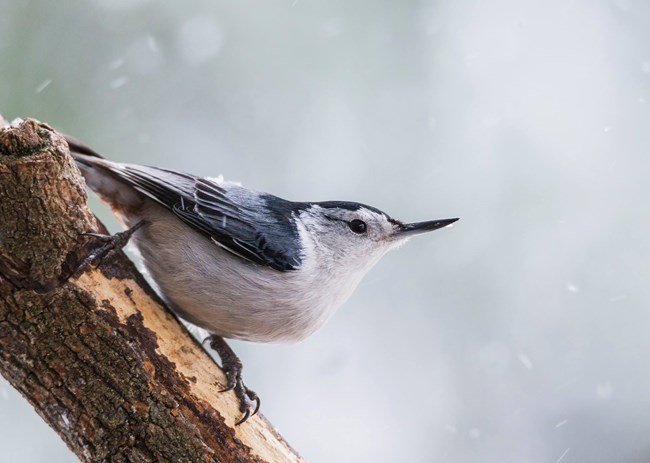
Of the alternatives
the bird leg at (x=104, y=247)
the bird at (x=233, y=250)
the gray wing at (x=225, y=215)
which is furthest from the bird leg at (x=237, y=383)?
the bird leg at (x=104, y=247)

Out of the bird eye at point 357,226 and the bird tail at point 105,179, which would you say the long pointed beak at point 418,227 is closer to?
the bird eye at point 357,226

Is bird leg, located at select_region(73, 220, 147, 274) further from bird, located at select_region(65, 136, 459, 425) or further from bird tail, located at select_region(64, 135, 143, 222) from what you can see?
bird tail, located at select_region(64, 135, 143, 222)

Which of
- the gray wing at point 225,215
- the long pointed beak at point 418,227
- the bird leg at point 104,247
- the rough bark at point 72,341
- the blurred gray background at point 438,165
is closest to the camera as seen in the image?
the rough bark at point 72,341

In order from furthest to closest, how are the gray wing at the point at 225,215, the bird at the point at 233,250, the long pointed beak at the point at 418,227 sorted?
the long pointed beak at the point at 418,227
the gray wing at the point at 225,215
the bird at the point at 233,250

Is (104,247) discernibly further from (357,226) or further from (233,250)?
(357,226)

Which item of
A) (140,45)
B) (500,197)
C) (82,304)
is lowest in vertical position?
(500,197)

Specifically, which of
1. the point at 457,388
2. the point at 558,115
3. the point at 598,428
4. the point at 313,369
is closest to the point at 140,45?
the point at 313,369

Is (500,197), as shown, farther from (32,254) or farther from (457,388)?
(32,254)
